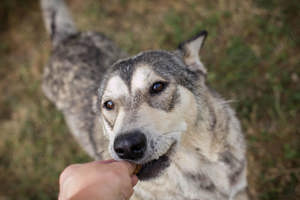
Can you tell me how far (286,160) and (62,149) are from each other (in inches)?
157

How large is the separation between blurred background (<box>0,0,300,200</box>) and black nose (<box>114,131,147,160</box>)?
86.1 inches

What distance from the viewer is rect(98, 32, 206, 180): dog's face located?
223 centimetres

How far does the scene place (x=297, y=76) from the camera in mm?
4465

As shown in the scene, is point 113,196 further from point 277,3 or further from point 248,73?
point 277,3

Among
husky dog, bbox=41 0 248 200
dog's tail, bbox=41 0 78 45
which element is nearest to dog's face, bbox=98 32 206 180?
husky dog, bbox=41 0 248 200

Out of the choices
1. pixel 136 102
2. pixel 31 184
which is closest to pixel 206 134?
pixel 136 102

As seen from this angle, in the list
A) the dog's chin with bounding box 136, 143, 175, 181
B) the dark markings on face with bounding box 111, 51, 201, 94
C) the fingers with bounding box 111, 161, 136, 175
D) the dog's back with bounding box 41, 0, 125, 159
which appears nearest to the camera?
the fingers with bounding box 111, 161, 136, 175

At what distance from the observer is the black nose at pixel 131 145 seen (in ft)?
7.04

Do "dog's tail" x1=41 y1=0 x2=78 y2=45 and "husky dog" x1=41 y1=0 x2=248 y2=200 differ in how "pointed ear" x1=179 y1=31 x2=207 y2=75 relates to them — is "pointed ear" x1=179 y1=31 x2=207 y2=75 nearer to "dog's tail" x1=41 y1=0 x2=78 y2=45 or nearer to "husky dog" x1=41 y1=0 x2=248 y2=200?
"husky dog" x1=41 y1=0 x2=248 y2=200

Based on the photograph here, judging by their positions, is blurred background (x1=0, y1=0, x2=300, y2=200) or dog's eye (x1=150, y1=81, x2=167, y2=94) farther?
blurred background (x1=0, y1=0, x2=300, y2=200)

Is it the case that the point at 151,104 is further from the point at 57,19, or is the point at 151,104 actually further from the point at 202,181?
the point at 57,19

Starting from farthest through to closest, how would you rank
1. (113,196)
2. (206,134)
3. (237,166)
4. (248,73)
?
1. (248,73)
2. (237,166)
3. (206,134)
4. (113,196)

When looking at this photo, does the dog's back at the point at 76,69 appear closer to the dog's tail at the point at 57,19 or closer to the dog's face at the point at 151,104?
the dog's tail at the point at 57,19

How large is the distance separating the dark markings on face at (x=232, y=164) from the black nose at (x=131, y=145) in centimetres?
109
